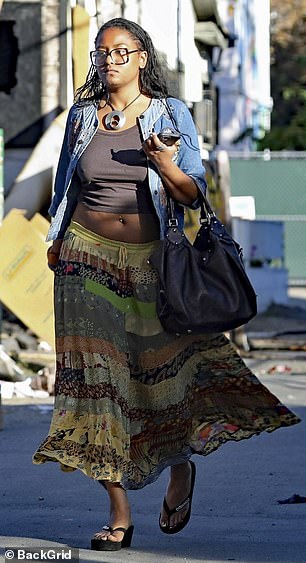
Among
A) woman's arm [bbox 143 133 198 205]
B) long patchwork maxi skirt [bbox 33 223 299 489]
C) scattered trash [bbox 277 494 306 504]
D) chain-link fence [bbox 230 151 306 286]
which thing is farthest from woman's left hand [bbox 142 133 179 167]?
chain-link fence [bbox 230 151 306 286]

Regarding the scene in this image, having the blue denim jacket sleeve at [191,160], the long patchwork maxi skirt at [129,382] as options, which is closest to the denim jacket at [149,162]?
the blue denim jacket sleeve at [191,160]

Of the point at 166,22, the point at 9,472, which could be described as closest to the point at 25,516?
the point at 9,472

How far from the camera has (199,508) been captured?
627cm

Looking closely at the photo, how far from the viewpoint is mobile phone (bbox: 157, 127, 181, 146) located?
5.09m

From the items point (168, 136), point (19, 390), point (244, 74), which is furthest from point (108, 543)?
point (244, 74)

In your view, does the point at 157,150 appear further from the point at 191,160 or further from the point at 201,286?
the point at 201,286

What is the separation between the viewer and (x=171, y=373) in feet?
17.6

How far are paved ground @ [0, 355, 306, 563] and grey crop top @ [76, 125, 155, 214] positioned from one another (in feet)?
4.19

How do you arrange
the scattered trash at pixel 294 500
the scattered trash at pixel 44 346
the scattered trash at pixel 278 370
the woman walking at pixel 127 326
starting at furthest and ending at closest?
the scattered trash at pixel 44 346, the scattered trash at pixel 278 370, the scattered trash at pixel 294 500, the woman walking at pixel 127 326

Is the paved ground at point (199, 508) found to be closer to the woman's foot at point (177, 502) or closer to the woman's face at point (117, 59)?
the woman's foot at point (177, 502)

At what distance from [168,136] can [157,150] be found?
64mm

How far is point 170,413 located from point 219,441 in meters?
0.22

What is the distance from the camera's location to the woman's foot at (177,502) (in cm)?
545

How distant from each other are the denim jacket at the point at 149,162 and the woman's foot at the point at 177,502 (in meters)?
0.95
